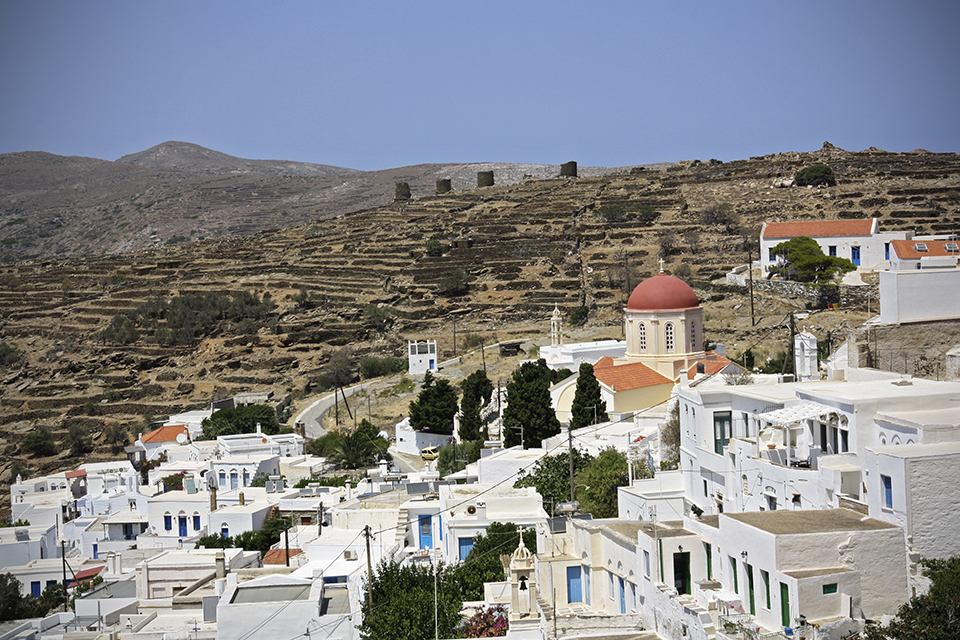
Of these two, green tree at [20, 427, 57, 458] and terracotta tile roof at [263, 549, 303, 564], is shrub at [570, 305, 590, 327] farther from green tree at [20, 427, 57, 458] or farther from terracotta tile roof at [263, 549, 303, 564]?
terracotta tile roof at [263, 549, 303, 564]

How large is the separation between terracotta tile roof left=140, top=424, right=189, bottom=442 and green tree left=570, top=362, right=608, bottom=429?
21524 millimetres

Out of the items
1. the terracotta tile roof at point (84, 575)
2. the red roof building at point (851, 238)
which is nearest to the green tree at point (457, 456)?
the terracotta tile roof at point (84, 575)

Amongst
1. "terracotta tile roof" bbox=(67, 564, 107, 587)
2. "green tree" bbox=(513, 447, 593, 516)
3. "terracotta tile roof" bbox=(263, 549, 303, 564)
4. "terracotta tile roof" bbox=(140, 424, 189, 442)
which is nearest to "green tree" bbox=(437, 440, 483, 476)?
"green tree" bbox=(513, 447, 593, 516)

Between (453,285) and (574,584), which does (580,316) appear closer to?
(453,285)

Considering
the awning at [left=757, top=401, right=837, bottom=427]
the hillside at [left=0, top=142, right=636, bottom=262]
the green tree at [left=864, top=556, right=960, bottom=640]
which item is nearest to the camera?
the green tree at [left=864, top=556, right=960, bottom=640]

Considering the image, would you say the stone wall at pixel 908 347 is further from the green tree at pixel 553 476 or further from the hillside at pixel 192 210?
the hillside at pixel 192 210

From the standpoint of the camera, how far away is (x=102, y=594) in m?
22.2

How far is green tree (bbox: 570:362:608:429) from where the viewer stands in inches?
1302

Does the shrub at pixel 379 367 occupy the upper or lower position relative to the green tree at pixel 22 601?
upper

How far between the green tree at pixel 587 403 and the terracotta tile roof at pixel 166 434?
70.6 ft

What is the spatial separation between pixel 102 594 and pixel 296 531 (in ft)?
16.5

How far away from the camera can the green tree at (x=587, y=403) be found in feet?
108

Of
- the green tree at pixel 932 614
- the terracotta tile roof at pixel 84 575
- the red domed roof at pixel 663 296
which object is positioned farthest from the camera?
the red domed roof at pixel 663 296

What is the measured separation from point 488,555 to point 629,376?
55.4ft
